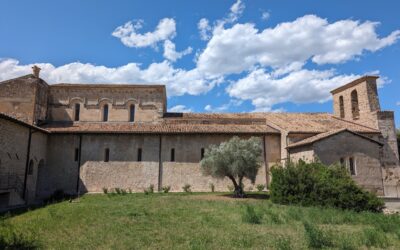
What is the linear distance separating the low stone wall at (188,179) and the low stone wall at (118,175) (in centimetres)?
100

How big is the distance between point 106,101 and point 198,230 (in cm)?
2094

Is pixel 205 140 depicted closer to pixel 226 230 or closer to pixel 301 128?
pixel 301 128

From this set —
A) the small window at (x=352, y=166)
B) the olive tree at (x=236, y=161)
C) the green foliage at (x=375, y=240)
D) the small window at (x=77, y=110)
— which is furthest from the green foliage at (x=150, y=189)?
the green foliage at (x=375, y=240)

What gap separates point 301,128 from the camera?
24.2 metres

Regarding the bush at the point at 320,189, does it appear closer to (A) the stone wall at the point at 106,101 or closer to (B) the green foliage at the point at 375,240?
(B) the green foliage at the point at 375,240

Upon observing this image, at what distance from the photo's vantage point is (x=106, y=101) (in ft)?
89.8

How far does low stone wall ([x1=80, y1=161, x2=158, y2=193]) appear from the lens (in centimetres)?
2341

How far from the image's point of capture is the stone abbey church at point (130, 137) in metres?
23.3

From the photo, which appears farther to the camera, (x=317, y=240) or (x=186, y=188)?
(x=186, y=188)

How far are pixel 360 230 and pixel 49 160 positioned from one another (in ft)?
75.3

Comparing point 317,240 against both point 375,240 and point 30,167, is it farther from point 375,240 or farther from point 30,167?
point 30,167

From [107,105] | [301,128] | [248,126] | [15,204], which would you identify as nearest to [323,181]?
[301,128]

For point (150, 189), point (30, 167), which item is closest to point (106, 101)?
point (30, 167)

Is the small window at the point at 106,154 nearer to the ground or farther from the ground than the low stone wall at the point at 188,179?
farther from the ground
